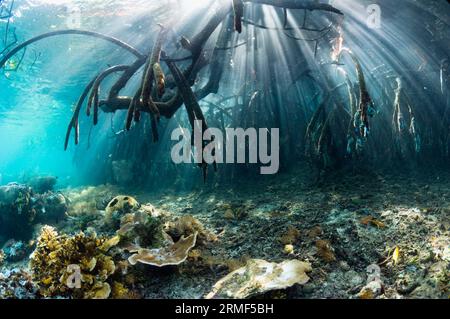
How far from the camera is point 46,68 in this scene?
1781 cm

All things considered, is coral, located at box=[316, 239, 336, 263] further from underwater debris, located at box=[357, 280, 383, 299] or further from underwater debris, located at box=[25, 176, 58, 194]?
underwater debris, located at box=[25, 176, 58, 194]

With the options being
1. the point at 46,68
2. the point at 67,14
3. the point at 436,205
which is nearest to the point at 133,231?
the point at 436,205

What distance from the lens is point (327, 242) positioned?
157 inches

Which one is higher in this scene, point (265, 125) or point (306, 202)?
point (265, 125)

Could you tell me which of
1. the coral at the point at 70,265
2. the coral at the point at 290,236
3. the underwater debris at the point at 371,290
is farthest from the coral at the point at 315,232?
the coral at the point at 70,265

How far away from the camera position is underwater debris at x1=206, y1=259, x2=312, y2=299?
3045 millimetres

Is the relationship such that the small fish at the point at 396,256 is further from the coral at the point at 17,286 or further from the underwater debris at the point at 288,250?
the coral at the point at 17,286

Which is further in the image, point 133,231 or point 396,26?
point 396,26

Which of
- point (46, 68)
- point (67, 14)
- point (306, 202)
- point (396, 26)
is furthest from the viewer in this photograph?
point (46, 68)

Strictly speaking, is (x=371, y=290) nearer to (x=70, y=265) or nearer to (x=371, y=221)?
(x=371, y=221)

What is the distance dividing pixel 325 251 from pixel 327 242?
23cm

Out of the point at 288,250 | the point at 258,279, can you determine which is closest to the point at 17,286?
the point at 258,279

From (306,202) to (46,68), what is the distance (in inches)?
721
